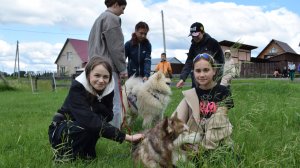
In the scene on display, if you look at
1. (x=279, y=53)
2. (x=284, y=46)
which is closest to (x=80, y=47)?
(x=279, y=53)

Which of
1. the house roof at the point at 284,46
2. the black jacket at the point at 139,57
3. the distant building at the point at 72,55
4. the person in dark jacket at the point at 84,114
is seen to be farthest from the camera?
the house roof at the point at 284,46

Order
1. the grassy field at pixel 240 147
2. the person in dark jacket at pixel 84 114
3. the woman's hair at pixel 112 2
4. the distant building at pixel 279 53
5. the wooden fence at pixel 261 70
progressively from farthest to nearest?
the distant building at pixel 279 53 < the wooden fence at pixel 261 70 < the woman's hair at pixel 112 2 < the person in dark jacket at pixel 84 114 < the grassy field at pixel 240 147

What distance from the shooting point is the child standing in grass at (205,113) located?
3.09m

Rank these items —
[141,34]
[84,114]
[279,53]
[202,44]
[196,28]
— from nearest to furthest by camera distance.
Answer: [84,114] < [196,28] < [202,44] < [141,34] < [279,53]

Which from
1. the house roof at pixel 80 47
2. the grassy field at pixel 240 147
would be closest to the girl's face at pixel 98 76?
the grassy field at pixel 240 147

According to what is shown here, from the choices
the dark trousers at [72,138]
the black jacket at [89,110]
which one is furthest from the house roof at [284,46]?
the dark trousers at [72,138]

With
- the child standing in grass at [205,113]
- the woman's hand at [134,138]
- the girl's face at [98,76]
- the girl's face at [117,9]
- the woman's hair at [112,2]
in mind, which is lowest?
the woman's hand at [134,138]

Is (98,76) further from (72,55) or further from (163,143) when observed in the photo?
(72,55)

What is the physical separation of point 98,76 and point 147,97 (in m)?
2.96

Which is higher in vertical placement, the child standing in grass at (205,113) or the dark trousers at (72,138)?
the child standing in grass at (205,113)

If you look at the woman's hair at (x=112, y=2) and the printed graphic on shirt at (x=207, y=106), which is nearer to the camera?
the printed graphic on shirt at (x=207, y=106)

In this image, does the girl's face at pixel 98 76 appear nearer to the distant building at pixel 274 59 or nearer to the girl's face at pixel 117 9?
the girl's face at pixel 117 9

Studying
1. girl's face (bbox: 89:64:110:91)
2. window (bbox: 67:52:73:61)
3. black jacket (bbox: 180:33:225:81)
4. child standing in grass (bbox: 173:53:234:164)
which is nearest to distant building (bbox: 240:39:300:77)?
window (bbox: 67:52:73:61)

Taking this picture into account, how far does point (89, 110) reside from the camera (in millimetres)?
3605
